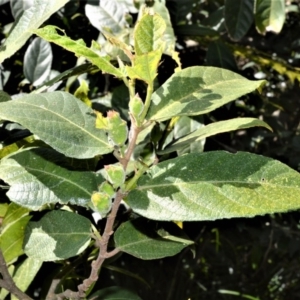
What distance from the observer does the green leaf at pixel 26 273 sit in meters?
0.77

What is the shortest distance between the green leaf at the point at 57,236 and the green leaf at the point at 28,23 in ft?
0.69

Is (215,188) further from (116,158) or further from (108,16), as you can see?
(108,16)

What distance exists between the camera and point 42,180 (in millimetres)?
563

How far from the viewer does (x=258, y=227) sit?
1576mm

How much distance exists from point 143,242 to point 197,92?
202mm

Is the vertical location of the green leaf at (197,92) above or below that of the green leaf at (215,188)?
above

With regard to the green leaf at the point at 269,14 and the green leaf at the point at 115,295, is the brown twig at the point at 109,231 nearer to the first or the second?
the green leaf at the point at 115,295

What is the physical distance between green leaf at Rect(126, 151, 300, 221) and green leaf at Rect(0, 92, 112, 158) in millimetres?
66

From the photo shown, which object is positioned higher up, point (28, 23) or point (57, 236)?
point (28, 23)

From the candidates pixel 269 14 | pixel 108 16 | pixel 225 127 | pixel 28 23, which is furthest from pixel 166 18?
pixel 225 127

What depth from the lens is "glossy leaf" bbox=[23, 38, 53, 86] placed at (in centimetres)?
92

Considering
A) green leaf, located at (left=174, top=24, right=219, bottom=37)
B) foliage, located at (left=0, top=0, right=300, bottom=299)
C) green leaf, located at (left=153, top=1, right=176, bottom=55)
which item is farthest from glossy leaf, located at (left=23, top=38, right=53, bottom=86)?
green leaf, located at (left=174, top=24, right=219, bottom=37)

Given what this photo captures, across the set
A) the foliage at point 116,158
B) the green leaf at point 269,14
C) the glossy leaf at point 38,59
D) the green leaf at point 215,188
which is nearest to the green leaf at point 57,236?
the foliage at point 116,158

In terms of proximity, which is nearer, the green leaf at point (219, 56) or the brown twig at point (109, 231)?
the brown twig at point (109, 231)
